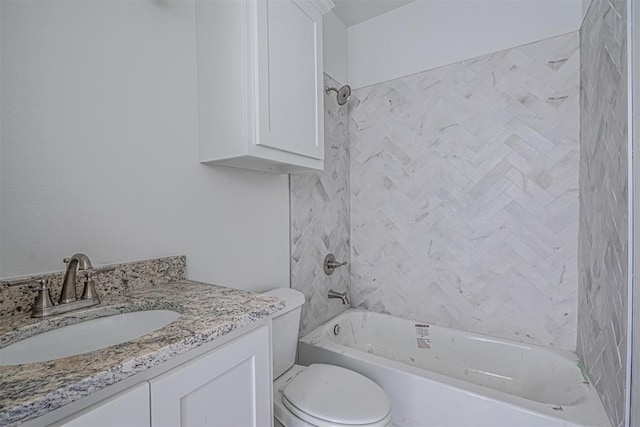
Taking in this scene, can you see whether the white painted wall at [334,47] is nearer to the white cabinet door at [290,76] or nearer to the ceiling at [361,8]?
Answer: the ceiling at [361,8]

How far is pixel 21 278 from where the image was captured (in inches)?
32.3

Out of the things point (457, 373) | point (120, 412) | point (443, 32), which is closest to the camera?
point (120, 412)

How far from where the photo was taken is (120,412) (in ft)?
1.75

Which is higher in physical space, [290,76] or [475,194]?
[290,76]

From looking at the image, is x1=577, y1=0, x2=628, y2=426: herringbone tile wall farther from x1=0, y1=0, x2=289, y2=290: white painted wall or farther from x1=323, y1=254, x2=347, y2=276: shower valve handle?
x1=0, y1=0, x2=289, y2=290: white painted wall

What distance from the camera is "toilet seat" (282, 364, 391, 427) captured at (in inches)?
42.7

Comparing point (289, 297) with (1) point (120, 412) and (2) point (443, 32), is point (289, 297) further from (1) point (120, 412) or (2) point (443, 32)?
(2) point (443, 32)

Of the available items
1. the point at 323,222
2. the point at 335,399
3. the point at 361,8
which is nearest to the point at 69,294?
the point at 335,399

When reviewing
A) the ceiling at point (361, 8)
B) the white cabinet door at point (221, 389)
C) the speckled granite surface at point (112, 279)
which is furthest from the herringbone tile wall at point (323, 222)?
A: the white cabinet door at point (221, 389)

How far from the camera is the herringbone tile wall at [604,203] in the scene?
107 cm

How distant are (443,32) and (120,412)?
246cm

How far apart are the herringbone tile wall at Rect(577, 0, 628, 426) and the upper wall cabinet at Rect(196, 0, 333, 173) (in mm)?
1208

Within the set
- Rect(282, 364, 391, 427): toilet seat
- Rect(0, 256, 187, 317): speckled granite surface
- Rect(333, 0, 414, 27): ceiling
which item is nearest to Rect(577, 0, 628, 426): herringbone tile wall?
Rect(282, 364, 391, 427): toilet seat

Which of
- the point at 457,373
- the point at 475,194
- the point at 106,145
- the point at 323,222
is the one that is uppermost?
the point at 106,145
